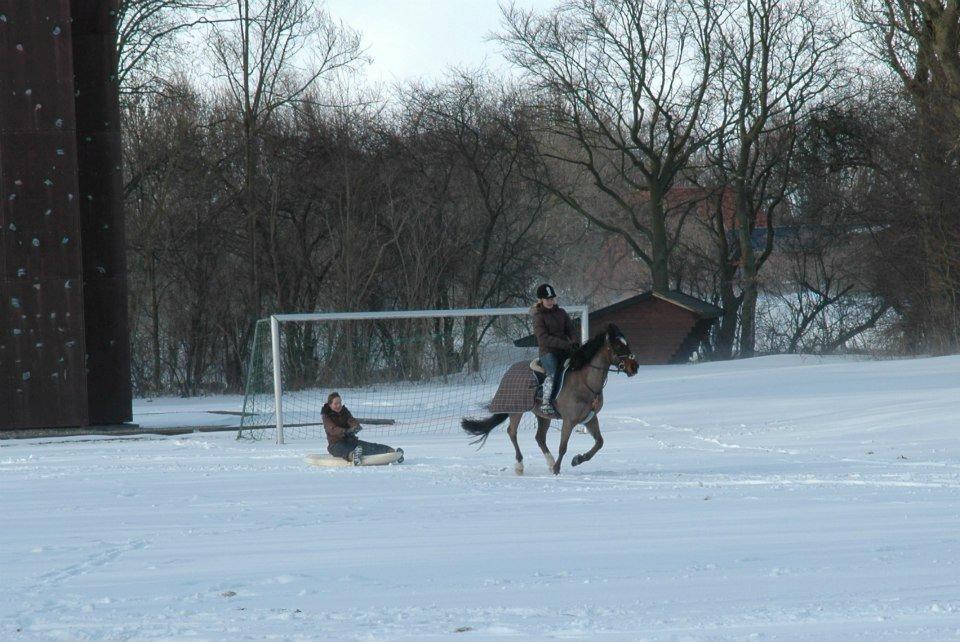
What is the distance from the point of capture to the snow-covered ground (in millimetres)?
6184

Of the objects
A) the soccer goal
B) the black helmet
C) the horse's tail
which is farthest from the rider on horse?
the soccer goal

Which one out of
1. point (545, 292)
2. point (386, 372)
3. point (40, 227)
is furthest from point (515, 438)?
point (386, 372)

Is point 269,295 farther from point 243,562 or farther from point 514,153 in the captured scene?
point 243,562

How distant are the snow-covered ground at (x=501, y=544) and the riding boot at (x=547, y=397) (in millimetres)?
691

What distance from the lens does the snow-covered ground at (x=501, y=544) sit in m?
6.18

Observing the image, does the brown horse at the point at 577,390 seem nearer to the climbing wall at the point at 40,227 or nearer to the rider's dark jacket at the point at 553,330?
the rider's dark jacket at the point at 553,330

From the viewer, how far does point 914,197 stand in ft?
103

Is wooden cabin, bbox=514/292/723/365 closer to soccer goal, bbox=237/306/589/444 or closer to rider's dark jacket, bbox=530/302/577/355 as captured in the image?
soccer goal, bbox=237/306/589/444

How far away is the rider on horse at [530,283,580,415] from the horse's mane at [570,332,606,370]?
3.3 inches

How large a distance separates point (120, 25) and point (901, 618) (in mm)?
32091

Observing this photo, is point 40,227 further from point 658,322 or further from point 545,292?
point 658,322

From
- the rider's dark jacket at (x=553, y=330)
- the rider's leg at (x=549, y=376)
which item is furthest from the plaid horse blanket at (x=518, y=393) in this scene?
the rider's dark jacket at (x=553, y=330)

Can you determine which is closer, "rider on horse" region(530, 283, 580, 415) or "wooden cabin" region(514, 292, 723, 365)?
"rider on horse" region(530, 283, 580, 415)

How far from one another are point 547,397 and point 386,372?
12333 mm
